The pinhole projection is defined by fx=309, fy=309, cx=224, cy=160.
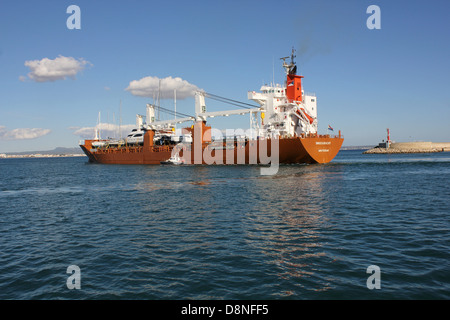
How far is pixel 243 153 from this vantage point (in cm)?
5600

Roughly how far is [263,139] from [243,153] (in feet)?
20.8

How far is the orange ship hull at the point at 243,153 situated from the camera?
47306 millimetres

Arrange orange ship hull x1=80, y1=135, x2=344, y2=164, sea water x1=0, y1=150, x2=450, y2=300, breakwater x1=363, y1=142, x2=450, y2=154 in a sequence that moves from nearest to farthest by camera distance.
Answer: sea water x1=0, y1=150, x2=450, y2=300
orange ship hull x1=80, y1=135, x2=344, y2=164
breakwater x1=363, y1=142, x2=450, y2=154

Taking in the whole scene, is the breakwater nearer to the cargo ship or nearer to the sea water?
the cargo ship

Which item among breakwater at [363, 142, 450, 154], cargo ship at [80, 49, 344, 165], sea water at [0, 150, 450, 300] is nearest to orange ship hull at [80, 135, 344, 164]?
cargo ship at [80, 49, 344, 165]

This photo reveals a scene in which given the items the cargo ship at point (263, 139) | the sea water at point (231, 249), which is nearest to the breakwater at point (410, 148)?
the cargo ship at point (263, 139)

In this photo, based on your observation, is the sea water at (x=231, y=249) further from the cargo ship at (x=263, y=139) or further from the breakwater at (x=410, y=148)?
the breakwater at (x=410, y=148)

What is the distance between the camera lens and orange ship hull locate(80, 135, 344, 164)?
47306 millimetres

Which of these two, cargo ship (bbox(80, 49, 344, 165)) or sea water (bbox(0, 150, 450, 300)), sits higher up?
cargo ship (bbox(80, 49, 344, 165))

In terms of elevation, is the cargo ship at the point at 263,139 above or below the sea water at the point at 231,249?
above
